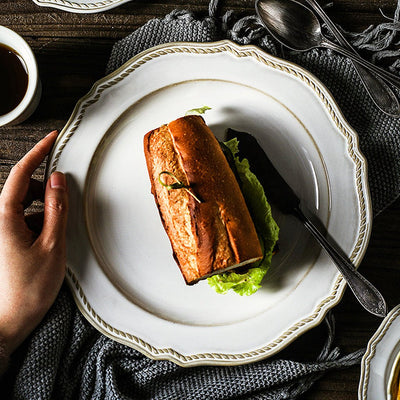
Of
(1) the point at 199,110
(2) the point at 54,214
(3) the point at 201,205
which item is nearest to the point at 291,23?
(1) the point at 199,110

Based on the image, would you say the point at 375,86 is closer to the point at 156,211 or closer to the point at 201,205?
the point at 201,205

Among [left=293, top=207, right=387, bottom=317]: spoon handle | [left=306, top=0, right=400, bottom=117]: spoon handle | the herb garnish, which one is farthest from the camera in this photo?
[left=306, top=0, right=400, bottom=117]: spoon handle

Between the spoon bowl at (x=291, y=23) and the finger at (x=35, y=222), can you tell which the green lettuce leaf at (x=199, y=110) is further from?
the finger at (x=35, y=222)

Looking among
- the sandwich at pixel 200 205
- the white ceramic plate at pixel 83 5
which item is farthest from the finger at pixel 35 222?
the white ceramic plate at pixel 83 5

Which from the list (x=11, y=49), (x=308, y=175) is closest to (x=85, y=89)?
(x=11, y=49)

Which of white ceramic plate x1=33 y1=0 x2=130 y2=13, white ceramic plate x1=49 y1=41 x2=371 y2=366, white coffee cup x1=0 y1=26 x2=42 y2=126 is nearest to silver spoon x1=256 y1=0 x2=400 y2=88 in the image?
white ceramic plate x1=49 y1=41 x2=371 y2=366

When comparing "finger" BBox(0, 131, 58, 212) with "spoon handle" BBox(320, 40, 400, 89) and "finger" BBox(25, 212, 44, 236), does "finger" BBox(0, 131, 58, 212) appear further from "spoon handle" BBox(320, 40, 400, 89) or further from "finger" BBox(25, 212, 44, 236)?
"spoon handle" BBox(320, 40, 400, 89)
